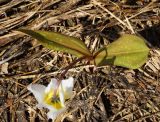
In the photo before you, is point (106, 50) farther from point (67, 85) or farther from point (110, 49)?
point (67, 85)

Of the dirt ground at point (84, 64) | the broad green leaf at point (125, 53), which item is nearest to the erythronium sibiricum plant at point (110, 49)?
the broad green leaf at point (125, 53)

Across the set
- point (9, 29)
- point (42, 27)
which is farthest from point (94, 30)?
point (9, 29)

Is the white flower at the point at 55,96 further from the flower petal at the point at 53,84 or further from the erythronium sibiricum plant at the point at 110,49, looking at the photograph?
the erythronium sibiricum plant at the point at 110,49

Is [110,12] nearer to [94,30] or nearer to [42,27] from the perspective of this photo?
[94,30]

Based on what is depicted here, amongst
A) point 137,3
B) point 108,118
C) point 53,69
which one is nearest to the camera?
point 108,118

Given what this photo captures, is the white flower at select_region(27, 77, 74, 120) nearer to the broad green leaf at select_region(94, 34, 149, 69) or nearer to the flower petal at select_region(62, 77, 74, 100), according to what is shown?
the flower petal at select_region(62, 77, 74, 100)

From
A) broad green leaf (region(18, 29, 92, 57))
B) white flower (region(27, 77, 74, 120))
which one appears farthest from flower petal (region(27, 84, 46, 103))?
broad green leaf (region(18, 29, 92, 57))
